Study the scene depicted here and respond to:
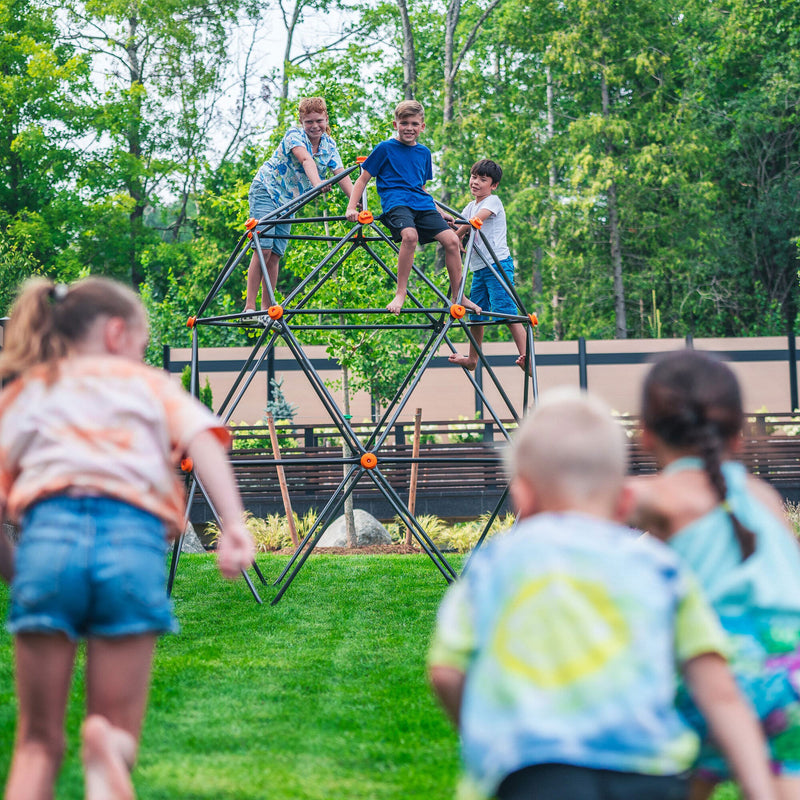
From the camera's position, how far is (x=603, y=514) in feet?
5.90

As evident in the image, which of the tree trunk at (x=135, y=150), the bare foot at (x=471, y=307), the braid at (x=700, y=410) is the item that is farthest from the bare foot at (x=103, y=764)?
the tree trunk at (x=135, y=150)

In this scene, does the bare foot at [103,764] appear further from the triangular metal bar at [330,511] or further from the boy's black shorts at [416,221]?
the boy's black shorts at [416,221]

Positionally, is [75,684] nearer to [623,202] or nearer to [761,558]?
[761,558]

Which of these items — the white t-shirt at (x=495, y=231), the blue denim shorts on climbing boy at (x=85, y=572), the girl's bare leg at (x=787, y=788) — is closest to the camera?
the girl's bare leg at (x=787, y=788)

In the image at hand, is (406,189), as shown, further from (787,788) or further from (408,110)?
(787,788)

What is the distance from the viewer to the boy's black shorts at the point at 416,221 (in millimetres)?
6738

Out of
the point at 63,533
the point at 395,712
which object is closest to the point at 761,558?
the point at 63,533

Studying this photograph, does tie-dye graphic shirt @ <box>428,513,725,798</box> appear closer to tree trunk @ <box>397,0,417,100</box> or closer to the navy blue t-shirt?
the navy blue t-shirt

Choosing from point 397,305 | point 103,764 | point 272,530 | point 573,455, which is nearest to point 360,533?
point 272,530

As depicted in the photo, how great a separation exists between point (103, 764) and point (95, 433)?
2.35 ft

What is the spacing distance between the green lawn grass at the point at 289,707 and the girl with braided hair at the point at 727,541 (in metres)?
1.23

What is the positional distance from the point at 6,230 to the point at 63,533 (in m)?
23.7

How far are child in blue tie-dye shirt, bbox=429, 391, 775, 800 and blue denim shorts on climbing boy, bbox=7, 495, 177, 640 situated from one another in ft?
2.53

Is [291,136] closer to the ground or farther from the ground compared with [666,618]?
farther from the ground
